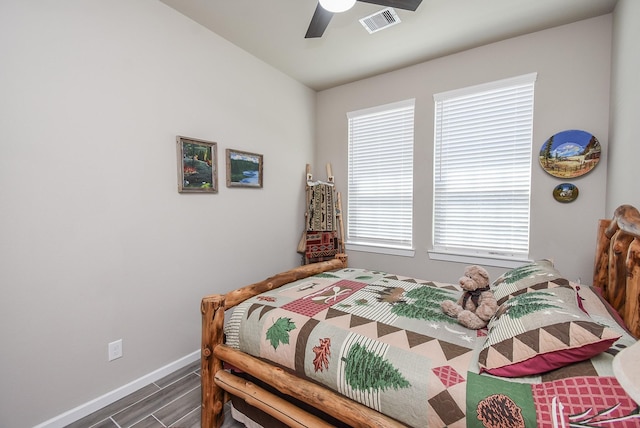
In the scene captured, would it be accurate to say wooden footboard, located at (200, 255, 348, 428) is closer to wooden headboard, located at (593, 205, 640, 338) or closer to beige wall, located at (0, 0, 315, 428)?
beige wall, located at (0, 0, 315, 428)

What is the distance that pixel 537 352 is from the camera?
1006mm

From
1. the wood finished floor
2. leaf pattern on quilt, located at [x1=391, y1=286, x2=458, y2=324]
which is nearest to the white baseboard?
the wood finished floor

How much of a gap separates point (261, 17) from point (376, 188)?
212 cm

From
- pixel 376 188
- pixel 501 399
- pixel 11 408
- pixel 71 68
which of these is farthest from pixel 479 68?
pixel 11 408

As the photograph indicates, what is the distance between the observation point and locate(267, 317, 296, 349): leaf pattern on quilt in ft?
4.83

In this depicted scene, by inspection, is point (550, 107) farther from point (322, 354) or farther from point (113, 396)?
point (113, 396)

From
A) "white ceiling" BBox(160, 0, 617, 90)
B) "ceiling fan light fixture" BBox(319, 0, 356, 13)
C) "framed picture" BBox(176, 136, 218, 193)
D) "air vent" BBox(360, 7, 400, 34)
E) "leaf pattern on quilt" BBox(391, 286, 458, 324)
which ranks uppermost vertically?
"white ceiling" BBox(160, 0, 617, 90)

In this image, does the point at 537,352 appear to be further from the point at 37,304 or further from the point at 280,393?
the point at 37,304

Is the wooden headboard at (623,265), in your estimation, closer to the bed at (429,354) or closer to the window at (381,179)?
the bed at (429,354)

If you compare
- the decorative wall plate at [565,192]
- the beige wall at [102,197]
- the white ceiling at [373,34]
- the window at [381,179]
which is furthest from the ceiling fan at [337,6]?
the decorative wall plate at [565,192]

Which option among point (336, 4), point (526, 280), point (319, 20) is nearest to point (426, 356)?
point (526, 280)

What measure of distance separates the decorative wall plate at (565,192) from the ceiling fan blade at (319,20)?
93.1 inches

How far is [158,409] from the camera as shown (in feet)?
6.15

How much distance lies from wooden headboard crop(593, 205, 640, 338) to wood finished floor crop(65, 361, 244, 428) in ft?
7.04
